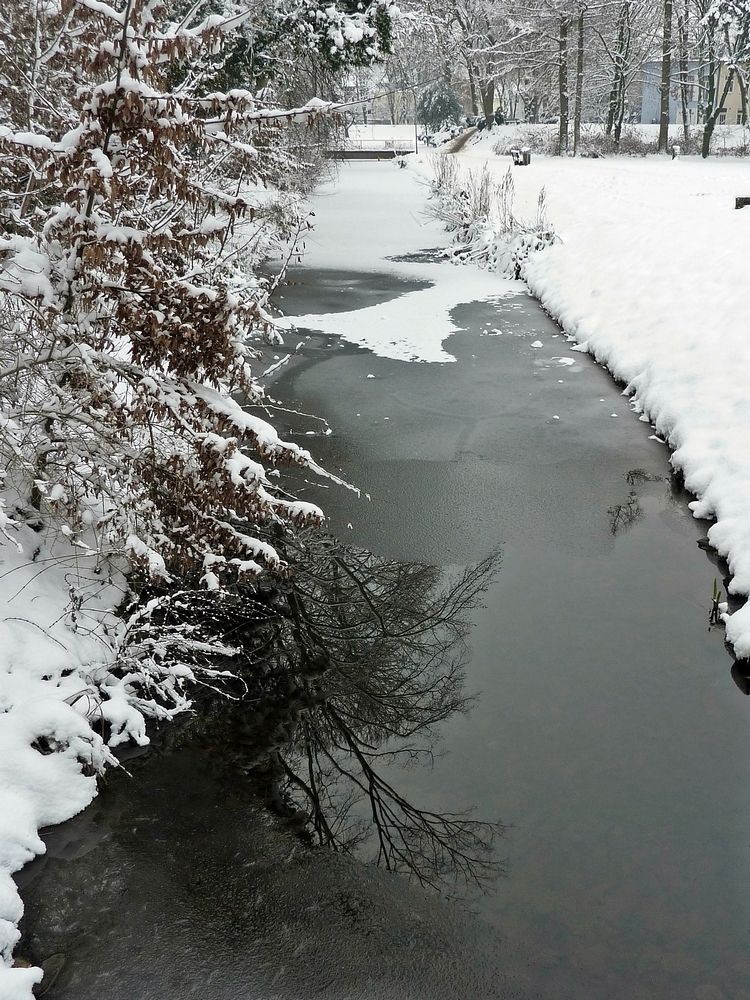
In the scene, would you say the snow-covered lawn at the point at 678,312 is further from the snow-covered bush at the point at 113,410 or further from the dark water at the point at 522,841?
the snow-covered bush at the point at 113,410

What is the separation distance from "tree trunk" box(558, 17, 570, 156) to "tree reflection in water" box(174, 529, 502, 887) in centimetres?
4004

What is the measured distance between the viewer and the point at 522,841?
4.00 meters

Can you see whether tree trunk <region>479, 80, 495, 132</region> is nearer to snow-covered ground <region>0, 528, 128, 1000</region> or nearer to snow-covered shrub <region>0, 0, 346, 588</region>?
snow-covered shrub <region>0, 0, 346, 588</region>

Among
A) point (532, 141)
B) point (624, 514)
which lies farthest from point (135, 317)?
point (532, 141)

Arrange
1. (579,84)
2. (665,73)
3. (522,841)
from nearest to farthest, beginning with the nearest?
1. (522,841)
2. (665,73)
3. (579,84)

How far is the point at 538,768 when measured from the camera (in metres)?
4.45

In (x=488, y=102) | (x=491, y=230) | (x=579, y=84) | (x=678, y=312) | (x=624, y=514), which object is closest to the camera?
(x=624, y=514)

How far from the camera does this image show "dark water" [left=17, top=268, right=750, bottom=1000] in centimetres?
342

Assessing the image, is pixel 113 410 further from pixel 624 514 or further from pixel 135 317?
pixel 624 514

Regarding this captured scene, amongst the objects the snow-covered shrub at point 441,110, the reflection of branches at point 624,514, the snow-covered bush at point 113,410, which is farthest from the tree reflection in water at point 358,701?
the snow-covered shrub at point 441,110

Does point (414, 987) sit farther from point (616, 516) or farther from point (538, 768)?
point (616, 516)

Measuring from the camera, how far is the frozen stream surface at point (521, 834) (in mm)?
3418

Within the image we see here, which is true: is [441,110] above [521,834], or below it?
above

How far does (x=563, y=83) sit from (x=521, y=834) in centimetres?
4554
